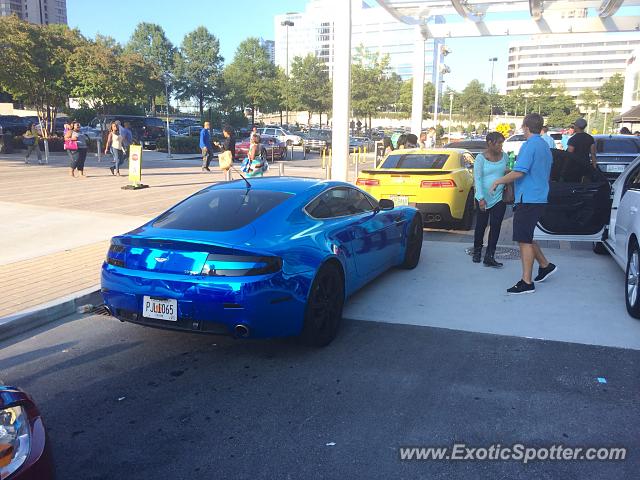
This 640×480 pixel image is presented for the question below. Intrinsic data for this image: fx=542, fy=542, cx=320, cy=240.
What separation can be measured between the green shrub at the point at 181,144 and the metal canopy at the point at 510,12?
14602 millimetres

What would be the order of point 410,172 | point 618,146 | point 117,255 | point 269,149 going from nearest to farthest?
point 117,255 < point 410,172 < point 618,146 < point 269,149

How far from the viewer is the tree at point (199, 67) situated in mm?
61500

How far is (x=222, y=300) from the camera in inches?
156

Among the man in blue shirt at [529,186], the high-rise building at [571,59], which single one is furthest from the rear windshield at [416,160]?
the high-rise building at [571,59]

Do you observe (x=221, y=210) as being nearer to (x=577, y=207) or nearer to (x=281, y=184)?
(x=281, y=184)

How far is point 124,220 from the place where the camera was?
10.1 m

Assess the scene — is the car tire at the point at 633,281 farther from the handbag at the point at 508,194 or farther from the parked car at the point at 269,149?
the parked car at the point at 269,149

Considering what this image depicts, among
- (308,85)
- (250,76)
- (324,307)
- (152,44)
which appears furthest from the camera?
(152,44)

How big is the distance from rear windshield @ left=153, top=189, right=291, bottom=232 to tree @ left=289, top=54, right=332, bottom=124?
186ft

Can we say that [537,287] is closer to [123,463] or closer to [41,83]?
[123,463]

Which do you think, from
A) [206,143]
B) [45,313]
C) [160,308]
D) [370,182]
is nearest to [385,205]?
[160,308]

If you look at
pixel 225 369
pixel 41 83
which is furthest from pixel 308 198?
pixel 41 83

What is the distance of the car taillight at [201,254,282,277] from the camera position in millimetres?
4004

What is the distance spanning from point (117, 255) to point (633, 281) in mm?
4962
